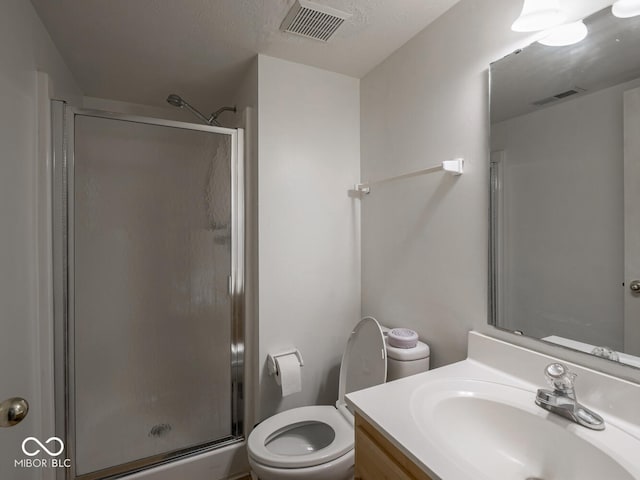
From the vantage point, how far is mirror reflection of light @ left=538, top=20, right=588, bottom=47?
95 centimetres

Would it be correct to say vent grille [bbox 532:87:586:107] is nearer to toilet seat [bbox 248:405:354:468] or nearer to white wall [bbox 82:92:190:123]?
toilet seat [bbox 248:405:354:468]

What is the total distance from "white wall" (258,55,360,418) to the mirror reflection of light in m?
1.10

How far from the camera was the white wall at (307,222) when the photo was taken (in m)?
1.73

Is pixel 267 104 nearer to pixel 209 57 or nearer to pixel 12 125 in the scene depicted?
pixel 209 57

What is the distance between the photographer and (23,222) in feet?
4.12

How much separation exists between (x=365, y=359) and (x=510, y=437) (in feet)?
2.33

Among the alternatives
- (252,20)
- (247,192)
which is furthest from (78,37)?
(247,192)

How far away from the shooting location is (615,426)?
Result: 799mm

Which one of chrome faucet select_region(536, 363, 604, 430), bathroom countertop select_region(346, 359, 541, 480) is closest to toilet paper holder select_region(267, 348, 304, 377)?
bathroom countertop select_region(346, 359, 541, 480)

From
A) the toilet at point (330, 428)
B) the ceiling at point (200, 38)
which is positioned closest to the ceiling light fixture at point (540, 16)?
the ceiling at point (200, 38)

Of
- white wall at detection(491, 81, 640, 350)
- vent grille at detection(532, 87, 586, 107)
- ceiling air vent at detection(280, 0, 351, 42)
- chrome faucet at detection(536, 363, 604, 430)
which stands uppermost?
ceiling air vent at detection(280, 0, 351, 42)

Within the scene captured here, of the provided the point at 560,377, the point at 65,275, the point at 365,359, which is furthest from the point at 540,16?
the point at 65,275

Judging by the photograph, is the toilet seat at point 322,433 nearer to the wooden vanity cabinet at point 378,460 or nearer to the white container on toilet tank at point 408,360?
the white container on toilet tank at point 408,360

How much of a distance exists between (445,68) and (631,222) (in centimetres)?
93
